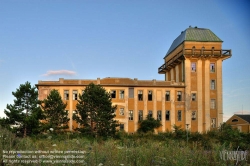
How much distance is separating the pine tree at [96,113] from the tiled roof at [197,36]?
18929mm

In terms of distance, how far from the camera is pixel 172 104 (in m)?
51.0

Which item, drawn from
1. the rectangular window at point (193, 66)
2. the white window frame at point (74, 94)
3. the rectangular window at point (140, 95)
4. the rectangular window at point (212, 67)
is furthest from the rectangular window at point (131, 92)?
the rectangular window at point (212, 67)

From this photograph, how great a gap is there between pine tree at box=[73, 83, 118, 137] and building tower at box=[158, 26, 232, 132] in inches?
590

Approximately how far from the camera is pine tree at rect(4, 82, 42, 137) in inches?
1468

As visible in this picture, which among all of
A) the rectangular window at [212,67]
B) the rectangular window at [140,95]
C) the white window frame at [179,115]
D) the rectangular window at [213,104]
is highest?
the rectangular window at [212,67]

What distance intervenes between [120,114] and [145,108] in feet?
12.8

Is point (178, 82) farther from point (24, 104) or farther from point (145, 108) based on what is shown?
point (24, 104)

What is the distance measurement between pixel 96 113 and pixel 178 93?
15.8 m

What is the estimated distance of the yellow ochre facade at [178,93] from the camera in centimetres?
4953

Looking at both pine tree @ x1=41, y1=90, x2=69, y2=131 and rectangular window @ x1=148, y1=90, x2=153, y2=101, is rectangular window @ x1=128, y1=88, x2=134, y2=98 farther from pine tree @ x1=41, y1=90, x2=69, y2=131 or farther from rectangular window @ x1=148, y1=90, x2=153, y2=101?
pine tree @ x1=41, y1=90, x2=69, y2=131

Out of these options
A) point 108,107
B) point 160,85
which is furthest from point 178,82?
point 108,107

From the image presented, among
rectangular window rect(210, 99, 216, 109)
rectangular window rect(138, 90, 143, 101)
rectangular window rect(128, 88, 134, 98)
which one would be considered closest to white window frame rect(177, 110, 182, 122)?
rectangular window rect(210, 99, 216, 109)

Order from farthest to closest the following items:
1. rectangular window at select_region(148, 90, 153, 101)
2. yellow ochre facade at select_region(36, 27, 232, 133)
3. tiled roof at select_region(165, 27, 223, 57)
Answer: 1. tiled roof at select_region(165, 27, 223, 57)
2. rectangular window at select_region(148, 90, 153, 101)
3. yellow ochre facade at select_region(36, 27, 232, 133)

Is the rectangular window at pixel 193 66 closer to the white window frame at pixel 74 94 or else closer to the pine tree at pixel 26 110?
the white window frame at pixel 74 94
